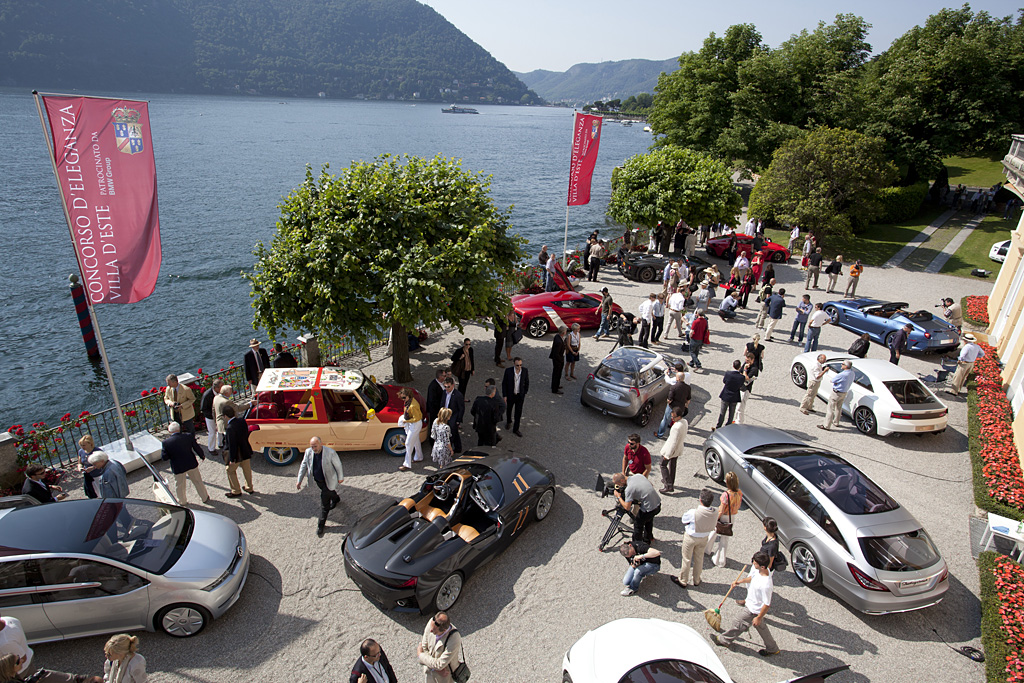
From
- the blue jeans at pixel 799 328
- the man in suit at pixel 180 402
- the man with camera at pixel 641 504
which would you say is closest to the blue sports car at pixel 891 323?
the blue jeans at pixel 799 328

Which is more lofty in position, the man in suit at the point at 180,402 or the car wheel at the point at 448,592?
the man in suit at the point at 180,402

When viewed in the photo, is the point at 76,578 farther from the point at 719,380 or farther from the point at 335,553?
the point at 719,380

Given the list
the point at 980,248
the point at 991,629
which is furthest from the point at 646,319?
the point at 980,248

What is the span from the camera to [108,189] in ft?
32.0

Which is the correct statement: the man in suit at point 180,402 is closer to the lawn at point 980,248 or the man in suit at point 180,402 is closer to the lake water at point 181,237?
the lake water at point 181,237

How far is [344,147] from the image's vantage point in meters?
95.4

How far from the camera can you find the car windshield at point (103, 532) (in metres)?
6.82

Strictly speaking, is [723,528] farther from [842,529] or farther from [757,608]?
[842,529]

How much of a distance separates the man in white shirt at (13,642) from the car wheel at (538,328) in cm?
1389

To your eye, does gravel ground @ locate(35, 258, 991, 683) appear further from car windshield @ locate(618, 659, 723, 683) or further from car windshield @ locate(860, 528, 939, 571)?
car windshield @ locate(618, 659, 723, 683)

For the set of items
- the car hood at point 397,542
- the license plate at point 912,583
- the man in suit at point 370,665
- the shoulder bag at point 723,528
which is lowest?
the car hood at point 397,542

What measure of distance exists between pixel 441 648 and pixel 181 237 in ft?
131

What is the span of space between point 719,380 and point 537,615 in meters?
9.76

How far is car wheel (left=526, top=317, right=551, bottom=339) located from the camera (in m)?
18.2
